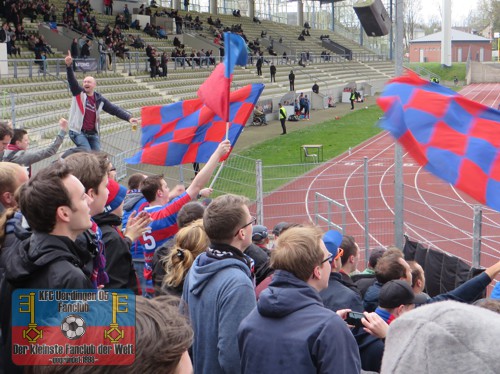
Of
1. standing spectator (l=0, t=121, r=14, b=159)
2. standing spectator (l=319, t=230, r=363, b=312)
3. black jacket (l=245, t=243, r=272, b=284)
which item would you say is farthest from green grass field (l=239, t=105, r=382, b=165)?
standing spectator (l=319, t=230, r=363, b=312)

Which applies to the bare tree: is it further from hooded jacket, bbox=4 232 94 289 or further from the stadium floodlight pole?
hooded jacket, bbox=4 232 94 289

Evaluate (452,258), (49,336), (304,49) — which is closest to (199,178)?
(49,336)

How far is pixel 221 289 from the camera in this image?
335 cm

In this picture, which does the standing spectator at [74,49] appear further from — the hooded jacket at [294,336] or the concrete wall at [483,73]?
the concrete wall at [483,73]

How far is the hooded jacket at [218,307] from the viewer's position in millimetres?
3271

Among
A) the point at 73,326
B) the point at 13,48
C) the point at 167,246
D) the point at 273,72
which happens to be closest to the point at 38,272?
the point at 73,326

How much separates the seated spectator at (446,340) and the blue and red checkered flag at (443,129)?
390 cm

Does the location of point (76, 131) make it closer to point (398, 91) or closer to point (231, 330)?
point (398, 91)

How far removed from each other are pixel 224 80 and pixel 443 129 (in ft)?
8.04

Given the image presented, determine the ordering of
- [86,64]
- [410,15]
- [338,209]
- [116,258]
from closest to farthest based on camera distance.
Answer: [116,258], [338,209], [86,64], [410,15]

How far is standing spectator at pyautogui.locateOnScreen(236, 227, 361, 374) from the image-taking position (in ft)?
8.95

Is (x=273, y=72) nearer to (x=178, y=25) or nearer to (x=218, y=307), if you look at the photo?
(x=178, y=25)

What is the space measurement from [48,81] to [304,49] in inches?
1409
